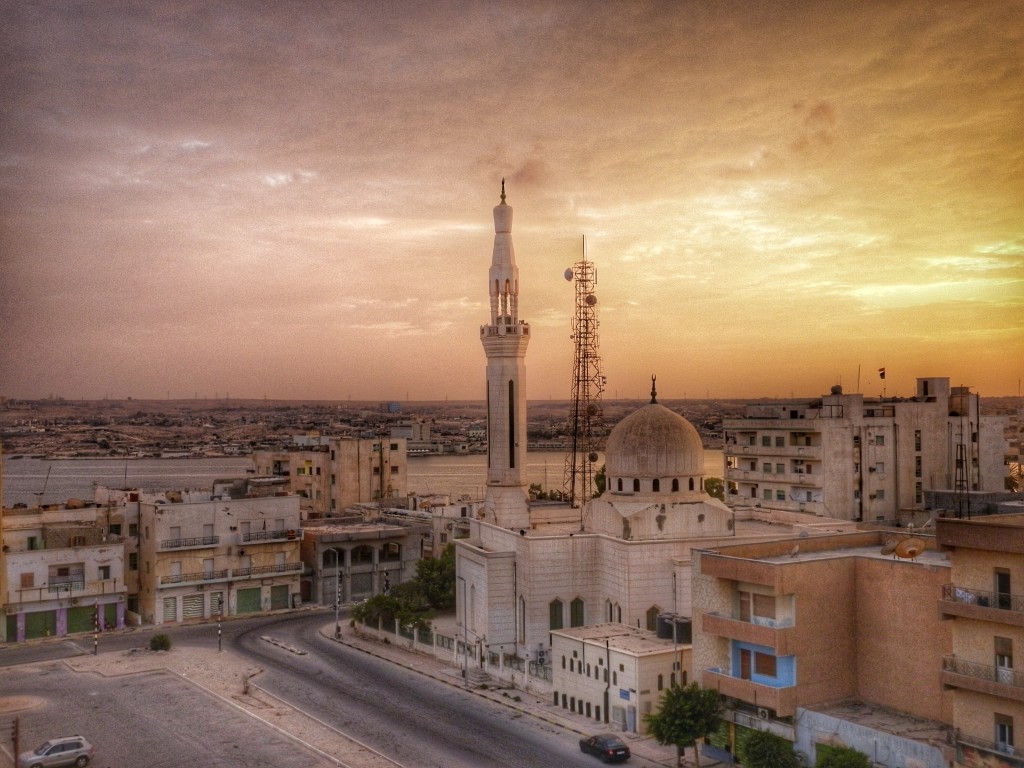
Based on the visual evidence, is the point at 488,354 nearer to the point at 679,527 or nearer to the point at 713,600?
the point at 679,527

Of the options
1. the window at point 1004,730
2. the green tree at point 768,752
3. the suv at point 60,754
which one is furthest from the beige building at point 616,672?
the suv at point 60,754

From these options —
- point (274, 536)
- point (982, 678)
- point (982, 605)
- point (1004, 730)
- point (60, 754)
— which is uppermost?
point (982, 605)

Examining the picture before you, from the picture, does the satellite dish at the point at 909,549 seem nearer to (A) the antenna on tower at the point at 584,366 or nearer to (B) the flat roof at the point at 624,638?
(B) the flat roof at the point at 624,638

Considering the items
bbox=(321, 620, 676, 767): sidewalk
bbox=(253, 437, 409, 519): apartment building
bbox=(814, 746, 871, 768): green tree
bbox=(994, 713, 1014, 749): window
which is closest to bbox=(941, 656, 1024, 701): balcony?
bbox=(994, 713, 1014, 749): window

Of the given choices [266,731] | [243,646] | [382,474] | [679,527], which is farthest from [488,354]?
[382,474]

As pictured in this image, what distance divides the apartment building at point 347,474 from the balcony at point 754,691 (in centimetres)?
3577

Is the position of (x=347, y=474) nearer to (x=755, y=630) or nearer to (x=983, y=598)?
(x=755, y=630)

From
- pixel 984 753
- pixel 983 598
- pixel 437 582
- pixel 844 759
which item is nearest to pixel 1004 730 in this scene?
pixel 984 753

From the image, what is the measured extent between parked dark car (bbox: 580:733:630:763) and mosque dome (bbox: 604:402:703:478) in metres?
10.3

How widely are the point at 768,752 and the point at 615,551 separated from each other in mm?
10783

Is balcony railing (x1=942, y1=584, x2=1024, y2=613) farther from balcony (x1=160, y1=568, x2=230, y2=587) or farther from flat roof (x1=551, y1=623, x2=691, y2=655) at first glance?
balcony (x1=160, y1=568, x2=230, y2=587)

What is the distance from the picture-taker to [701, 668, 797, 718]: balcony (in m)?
20.5

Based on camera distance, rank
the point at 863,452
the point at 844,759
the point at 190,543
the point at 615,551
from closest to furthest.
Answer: the point at 844,759, the point at 615,551, the point at 190,543, the point at 863,452

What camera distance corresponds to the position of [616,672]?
2516cm
